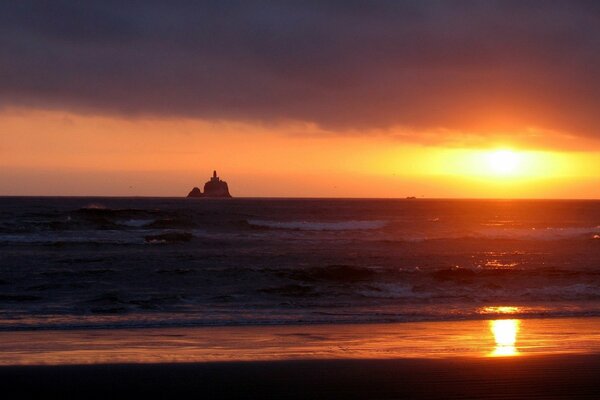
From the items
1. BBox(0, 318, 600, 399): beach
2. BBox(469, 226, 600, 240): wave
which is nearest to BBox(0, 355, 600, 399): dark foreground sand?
BBox(0, 318, 600, 399): beach

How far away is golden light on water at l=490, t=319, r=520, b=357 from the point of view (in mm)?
9688

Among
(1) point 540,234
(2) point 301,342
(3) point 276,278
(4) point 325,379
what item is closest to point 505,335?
(2) point 301,342

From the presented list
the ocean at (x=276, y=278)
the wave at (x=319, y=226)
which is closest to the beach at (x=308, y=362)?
the ocean at (x=276, y=278)

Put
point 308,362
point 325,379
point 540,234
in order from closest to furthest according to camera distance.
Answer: point 325,379
point 308,362
point 540,234

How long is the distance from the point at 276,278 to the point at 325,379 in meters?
13.7

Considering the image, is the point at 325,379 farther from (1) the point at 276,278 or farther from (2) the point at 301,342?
(1) the point at 276,278

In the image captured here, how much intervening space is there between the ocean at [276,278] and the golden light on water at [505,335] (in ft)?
3.11

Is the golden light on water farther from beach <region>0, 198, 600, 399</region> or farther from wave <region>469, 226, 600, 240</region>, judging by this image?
wave <region>469, 226, 600, 240</region>

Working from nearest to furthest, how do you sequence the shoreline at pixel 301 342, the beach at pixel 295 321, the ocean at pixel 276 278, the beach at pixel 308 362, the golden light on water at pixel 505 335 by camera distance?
1. the beach at pixel 308 362
2. the beach at pixel 295 321
3. the shoreline at pixel 301 342
4. the golden light on water at pixel 505 335
5. the ocean at pixel 276 278

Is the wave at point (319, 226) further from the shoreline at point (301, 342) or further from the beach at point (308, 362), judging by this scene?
the beach at point (308, 362)

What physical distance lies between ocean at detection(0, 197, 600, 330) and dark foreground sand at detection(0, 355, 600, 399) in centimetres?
424

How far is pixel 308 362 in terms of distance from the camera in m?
8.90

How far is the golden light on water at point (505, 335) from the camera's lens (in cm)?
969

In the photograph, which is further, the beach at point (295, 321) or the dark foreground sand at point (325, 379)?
the beach at point (295, 321)
